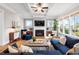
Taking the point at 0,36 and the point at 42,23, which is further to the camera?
the point at 42,23

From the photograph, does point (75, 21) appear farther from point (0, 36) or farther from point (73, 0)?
point (73, 0)

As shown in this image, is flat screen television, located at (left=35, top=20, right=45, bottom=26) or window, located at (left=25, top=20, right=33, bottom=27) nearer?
flat screen television, located at (left=35, top=20, right=45, bottom=26)

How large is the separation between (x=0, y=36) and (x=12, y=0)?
600 cm

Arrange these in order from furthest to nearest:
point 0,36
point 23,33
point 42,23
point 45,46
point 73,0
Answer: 1. point 42,23
2. point 23,33
3. point 0,36
4. point 45,46
5. point 73,0

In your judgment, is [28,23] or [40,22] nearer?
[40,22]

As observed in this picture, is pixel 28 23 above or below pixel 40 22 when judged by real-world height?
below

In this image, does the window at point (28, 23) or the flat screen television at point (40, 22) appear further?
the window at point (28, 23)

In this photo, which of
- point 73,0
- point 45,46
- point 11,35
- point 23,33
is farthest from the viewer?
point 23,33

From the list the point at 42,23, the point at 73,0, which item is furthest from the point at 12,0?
the point at 42,23

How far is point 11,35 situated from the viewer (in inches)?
333
